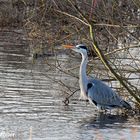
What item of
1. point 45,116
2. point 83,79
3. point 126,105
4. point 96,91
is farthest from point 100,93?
point 45,116

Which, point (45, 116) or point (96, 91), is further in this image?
point (96, 91)

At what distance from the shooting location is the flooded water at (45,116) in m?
9.59

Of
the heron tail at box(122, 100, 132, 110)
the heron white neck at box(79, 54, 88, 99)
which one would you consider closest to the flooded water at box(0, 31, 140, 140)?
the heron tail at box(122, 100, 132, 110)

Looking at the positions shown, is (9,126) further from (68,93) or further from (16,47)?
(16,47)

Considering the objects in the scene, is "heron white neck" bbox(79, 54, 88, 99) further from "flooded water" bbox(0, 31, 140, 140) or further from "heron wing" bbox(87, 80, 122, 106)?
"flooded water" bbox(0, 31, 140, 140)

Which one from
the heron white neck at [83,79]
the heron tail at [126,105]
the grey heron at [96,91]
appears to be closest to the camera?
the heron tail at [126,105]

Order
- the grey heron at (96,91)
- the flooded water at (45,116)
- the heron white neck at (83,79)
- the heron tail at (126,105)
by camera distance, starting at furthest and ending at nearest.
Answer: the heron white neck at (83,79)
the grey heron at (96,91)
the heron tail at (126,105)
the flooded water at (45,116)

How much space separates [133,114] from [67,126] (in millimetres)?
1900

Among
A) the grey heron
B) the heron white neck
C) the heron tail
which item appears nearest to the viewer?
the heron tail

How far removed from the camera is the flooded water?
959 cm

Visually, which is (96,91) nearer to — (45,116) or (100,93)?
(100,93)

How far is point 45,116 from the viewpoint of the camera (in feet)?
36.0

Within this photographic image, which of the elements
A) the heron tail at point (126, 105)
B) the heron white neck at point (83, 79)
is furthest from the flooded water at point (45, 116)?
→ the heron white neck at point (83, 79)

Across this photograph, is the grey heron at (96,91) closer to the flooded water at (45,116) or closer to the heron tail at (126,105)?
the flooded water at (45,116)
